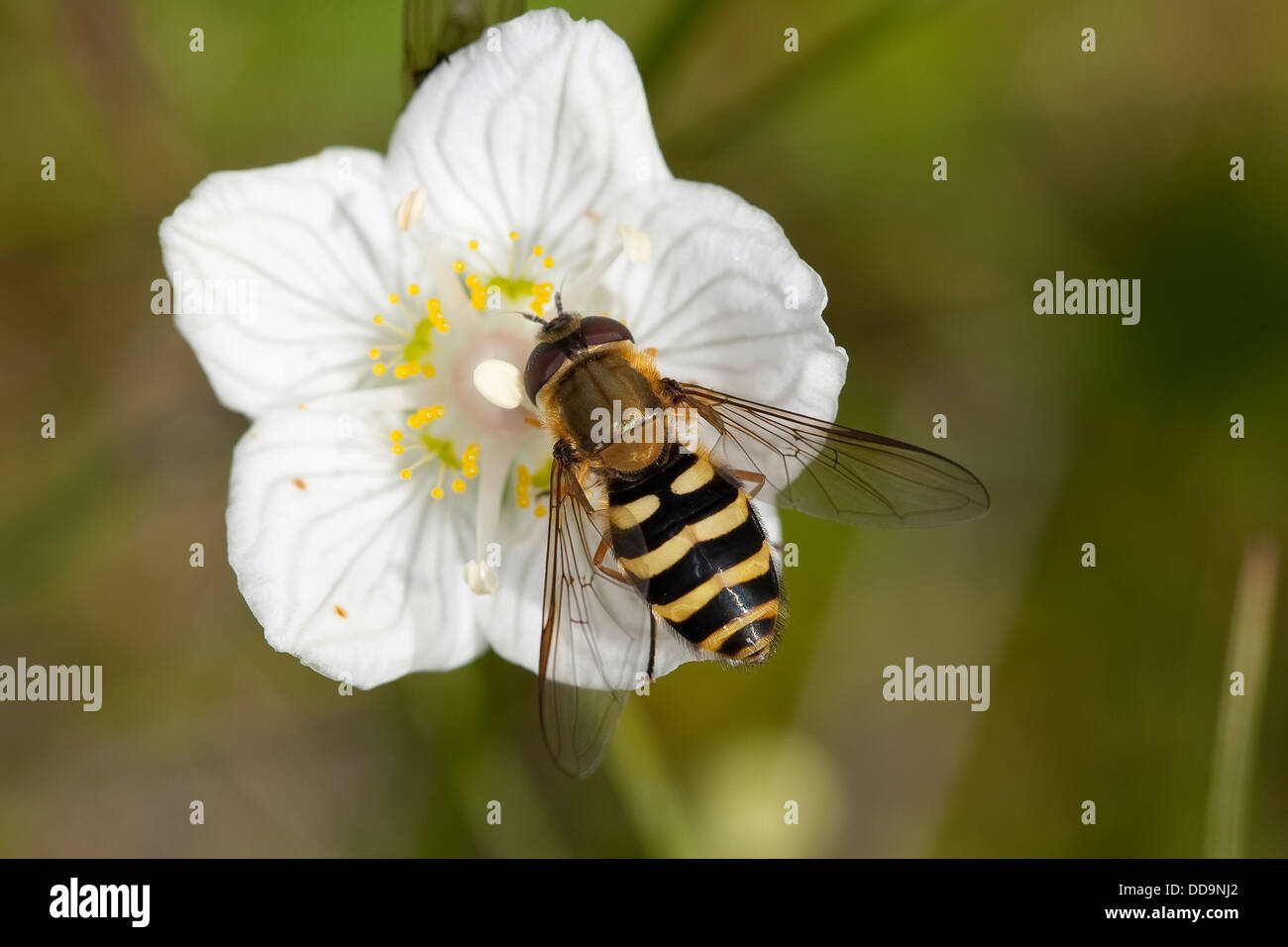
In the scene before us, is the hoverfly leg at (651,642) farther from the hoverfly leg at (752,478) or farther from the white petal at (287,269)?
the white petal at (287,269)

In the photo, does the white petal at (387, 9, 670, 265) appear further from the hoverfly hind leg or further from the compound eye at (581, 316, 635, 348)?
the hoverfly hind leg

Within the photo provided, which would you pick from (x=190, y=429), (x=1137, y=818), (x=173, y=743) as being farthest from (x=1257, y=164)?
(x=173, y=743)

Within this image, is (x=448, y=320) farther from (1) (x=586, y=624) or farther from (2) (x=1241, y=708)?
(2) (x=1241, y=708)

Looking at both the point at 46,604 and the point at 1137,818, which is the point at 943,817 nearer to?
the point at 1137,818

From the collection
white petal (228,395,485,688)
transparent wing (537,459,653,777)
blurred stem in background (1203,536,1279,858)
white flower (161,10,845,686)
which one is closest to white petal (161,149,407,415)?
white flower (161,10,845,686)

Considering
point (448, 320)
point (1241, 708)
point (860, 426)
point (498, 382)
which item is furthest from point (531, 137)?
point (1241, 708)

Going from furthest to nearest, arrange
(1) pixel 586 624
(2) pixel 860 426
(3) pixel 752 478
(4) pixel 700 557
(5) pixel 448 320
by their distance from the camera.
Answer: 1. (2) pixel 860 426
2. (5) pixel 448 320
3. (3) pixel 752 478
4. (1) pixel 586 624
5. (4) pixel 700 557
